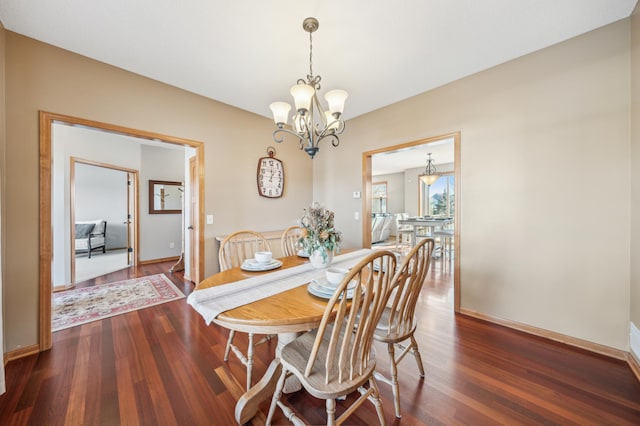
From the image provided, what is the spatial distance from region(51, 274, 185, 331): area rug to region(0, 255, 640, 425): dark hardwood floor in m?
0.28

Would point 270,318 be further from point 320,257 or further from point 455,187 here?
point 455,187

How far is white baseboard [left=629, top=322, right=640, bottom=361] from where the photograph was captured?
5.56ft

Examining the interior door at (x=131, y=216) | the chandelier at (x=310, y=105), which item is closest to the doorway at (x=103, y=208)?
the interior door at (x=131, y=216)

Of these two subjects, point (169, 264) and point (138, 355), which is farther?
point (169, 264)

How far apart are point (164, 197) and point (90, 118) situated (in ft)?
10.9

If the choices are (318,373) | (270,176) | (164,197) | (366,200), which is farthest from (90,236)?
(318,373)

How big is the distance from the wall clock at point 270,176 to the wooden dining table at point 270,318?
220 cm

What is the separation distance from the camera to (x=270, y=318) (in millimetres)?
1067

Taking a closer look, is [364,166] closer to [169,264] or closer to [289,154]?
[289,154]

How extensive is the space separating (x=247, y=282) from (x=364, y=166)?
2594mm

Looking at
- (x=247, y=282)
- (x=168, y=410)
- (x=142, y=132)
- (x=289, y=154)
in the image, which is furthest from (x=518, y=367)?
(x=142, y=132)

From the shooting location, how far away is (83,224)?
18.6 feet

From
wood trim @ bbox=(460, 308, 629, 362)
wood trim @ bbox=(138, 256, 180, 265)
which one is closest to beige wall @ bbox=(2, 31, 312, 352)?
wood trim @ bbox=(138, 256, 180, 265)

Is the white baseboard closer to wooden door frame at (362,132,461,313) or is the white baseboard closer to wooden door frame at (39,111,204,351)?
wooden door frame at (362,132,461,313)
